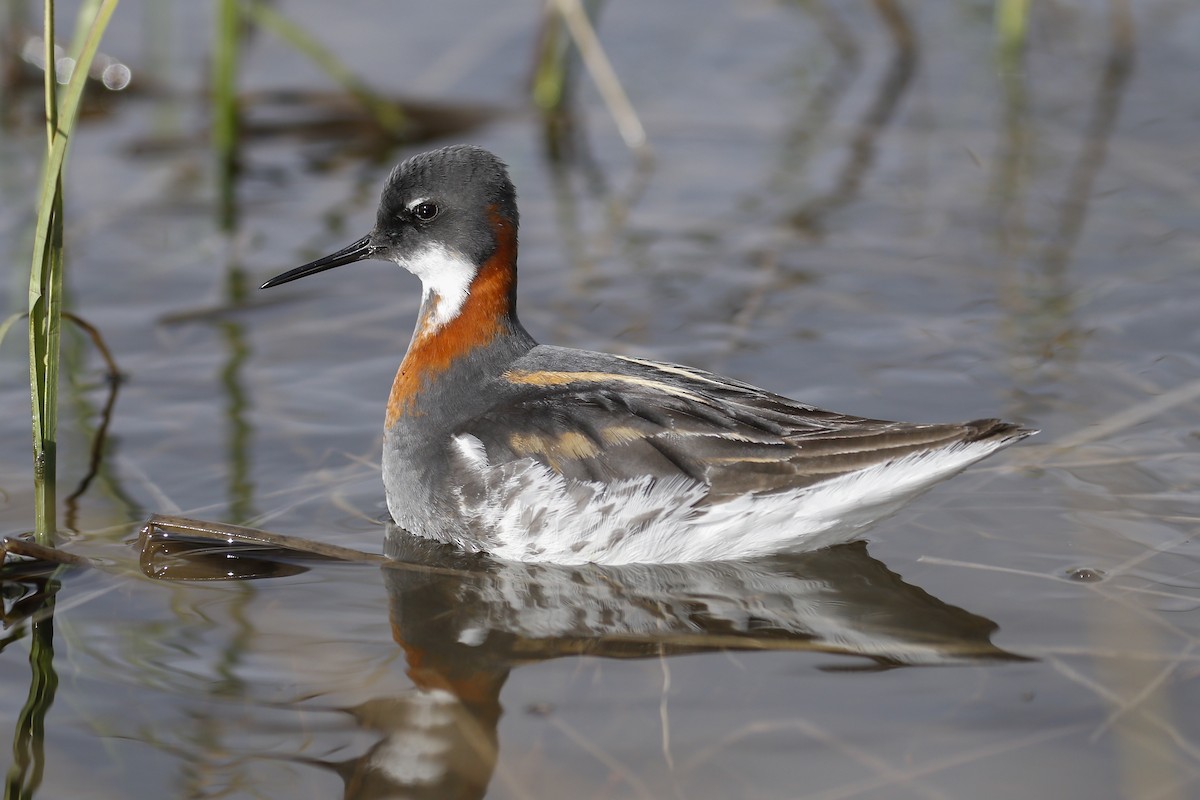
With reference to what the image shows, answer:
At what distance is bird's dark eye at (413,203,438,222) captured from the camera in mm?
5548

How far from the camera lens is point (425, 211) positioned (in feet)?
18.3

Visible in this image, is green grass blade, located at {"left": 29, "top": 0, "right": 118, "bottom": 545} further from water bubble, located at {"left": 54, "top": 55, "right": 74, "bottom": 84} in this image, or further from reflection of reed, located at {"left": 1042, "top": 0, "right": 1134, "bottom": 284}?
water bubble, located at {"left": 54, "top": 55, "right": 74, "bottom": 84}

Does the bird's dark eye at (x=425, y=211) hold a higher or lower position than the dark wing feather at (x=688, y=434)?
higher

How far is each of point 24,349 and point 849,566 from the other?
3867 mm

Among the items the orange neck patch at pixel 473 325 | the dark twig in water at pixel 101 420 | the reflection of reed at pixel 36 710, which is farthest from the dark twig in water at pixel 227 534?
the orange neck patch at pixel 473 325

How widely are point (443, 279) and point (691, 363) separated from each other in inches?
57.8

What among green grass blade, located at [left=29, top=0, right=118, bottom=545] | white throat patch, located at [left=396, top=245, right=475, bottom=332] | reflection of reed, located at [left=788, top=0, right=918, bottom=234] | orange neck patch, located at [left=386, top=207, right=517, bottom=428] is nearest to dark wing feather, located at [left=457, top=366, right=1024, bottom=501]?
orange neck patch, located at [left=386, top=207, right=517, bottom=428]

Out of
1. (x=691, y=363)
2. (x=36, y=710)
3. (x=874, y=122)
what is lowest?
(x=36, y=710)

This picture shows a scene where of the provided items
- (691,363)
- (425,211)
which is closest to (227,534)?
(425,211)

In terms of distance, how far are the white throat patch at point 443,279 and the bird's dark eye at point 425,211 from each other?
110 mm

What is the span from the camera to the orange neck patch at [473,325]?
217 inches

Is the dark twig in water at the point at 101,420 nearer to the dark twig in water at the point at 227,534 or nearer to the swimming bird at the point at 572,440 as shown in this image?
the dark twig in water at the point at 227,534

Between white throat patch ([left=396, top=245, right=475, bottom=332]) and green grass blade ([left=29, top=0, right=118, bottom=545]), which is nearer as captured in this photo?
green grass blade ([left=29, top=0, right=118, bottom=545])

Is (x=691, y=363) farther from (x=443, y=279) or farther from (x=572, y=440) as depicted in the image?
(x=572, y=440)
